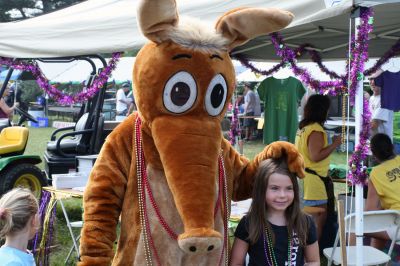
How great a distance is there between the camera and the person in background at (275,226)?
104 inches

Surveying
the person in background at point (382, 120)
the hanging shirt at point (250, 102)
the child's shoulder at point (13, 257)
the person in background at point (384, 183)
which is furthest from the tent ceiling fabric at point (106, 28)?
the hanging shirt at point (250, 102)

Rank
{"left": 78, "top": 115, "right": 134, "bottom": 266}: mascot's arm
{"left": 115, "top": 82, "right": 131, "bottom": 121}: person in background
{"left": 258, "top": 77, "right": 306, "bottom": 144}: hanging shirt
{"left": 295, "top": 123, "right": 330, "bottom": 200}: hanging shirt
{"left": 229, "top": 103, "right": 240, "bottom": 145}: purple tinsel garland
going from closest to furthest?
{"left": 78, "top": 115, "right": 134, "bottom": 266}: mascot's arm
{"left": 295, "top": 123, "right": 330, "bottom": 200}: hanging shirt
{"left": 258, "top": 77, "right": 306, "bottom": 144}: hanging shirt
{"left": 229, "top": 103, "right": 240, "bottom": 145}: purple tinsel garland
{"left": 115, "top": 82, "right": 131, "bottom": 121}: person in background

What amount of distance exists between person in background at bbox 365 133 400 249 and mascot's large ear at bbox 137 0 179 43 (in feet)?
9.54

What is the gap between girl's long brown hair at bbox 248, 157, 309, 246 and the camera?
2.65m

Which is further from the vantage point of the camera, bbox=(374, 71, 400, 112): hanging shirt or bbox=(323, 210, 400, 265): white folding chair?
bbox=(374, 71, 400, 112): hanging shirt

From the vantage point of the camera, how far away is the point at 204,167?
228 centimetres

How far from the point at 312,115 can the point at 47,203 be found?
8.74 ft

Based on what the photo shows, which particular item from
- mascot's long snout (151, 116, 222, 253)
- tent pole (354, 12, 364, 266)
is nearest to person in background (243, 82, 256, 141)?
tent pole (354, 12, 364, 266)

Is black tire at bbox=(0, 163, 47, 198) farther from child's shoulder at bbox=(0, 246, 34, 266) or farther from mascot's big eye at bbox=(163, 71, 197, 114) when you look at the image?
mascot's big eye at bbox=(163, 71, 197, 114)

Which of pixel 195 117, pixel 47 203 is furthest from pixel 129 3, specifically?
pixel 195 117

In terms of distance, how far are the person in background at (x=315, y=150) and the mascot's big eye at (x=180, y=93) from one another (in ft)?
9.60

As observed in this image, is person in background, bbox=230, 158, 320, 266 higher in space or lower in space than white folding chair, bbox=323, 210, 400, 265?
higher

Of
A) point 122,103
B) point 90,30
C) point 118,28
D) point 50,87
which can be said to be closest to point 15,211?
point 118,28

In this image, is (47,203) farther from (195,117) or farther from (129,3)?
(195,117)
